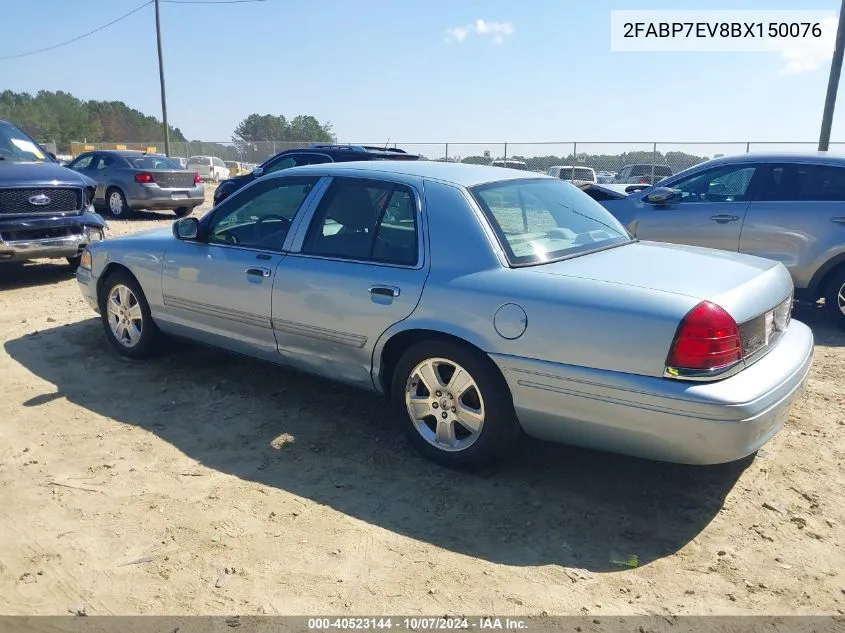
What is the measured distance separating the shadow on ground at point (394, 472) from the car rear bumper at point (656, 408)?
14.2 inches

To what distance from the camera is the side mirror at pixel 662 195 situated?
23.9ft

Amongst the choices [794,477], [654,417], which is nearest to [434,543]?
[654,417]

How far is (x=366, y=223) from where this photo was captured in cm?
406

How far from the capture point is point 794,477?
11.9 ft

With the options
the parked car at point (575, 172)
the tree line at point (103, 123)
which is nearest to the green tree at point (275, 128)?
the tree line at point (103, 123)

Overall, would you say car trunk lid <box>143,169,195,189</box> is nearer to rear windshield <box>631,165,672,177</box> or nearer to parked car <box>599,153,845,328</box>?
parked car <box>599,153,845,328</box>

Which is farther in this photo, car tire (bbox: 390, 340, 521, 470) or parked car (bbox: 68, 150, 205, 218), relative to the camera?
parked car (bbox: 68, 150, 205, 218)

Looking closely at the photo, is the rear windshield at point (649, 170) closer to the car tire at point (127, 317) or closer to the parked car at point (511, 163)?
the parked car at point (511, 163)

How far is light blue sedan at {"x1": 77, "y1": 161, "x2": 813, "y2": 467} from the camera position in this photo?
301cm

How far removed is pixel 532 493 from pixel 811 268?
465 cm

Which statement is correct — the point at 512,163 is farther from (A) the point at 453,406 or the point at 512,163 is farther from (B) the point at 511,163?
(A) the point at 453,406

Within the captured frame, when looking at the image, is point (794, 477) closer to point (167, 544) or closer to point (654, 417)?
point (654, 417)

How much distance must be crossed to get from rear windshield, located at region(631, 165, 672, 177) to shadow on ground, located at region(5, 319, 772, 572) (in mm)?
19302

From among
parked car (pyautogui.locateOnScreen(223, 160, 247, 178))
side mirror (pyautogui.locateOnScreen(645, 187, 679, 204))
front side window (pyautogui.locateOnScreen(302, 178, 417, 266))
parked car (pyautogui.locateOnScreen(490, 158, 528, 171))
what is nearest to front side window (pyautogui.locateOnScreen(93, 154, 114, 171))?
side mirror (pyautogui.locateOnScreen(645, 187, 679, 204))
